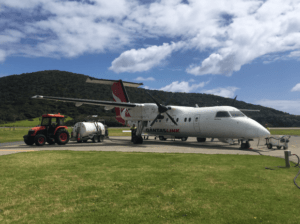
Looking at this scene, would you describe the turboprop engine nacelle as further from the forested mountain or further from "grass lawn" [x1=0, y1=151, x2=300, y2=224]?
the forested mountain

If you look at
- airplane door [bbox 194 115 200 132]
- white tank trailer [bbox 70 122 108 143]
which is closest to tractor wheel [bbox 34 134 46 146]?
white tank trailer [bbox 70 122 108 143]

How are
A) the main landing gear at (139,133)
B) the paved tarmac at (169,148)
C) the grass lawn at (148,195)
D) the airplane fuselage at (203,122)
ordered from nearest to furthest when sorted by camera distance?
the grass lawn at (148,195) < the paved tarmac at (169,148) < the airplane fuselage at (203,122) < the main landing gear at (139,133)

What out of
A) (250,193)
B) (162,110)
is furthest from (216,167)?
(162,110)

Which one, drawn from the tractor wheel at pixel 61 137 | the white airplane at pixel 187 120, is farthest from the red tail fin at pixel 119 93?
the tractor wheel at pixel 61 137

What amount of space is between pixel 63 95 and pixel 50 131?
9207cm

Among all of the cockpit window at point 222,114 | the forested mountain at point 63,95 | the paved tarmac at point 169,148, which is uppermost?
the forested mountain at point 63,95

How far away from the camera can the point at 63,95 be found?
104 metres

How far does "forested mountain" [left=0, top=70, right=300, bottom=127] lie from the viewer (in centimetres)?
8569

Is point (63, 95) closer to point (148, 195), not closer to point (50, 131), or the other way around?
point (50, 131)

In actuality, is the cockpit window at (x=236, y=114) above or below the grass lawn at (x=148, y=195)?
above

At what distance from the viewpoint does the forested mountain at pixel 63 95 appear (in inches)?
3374

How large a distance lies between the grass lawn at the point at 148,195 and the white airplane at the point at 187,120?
7948 mm

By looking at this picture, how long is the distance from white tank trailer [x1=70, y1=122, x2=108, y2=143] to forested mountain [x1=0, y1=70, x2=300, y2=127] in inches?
2005

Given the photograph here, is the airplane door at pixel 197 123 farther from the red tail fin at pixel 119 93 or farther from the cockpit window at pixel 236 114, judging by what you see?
the red tail fin at pixel 119 93
